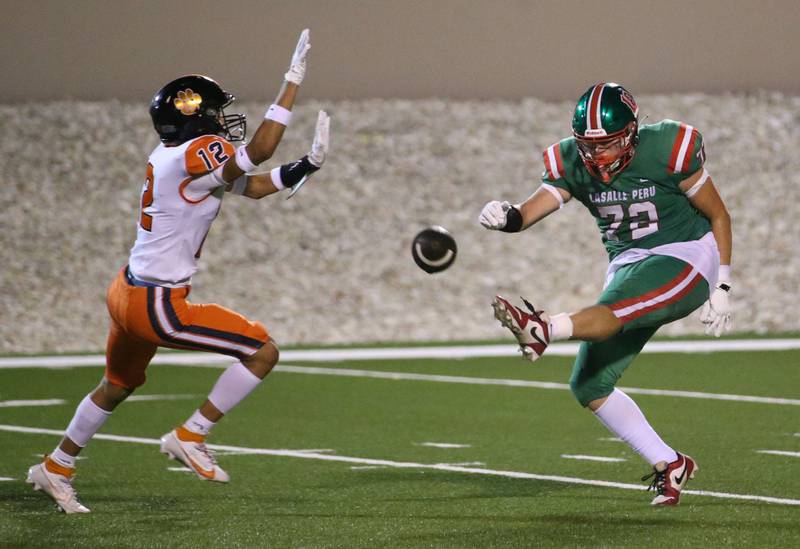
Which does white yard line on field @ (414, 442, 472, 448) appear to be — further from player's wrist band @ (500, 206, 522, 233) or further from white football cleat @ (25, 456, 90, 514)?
white football cleat @ (25, 456, 90, 514)

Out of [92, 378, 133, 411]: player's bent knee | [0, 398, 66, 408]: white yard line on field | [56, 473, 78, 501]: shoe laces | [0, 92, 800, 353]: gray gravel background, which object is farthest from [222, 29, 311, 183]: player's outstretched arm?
[0, 92, 800, 353]: gray gravel background

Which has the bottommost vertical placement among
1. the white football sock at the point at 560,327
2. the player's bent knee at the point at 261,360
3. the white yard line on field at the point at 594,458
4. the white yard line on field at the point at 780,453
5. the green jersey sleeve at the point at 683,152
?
the white yard line on field at the point at 594,458

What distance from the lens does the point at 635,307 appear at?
5.98 meters

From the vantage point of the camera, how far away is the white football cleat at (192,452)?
20.7 feet

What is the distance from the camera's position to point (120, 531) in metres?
5.75

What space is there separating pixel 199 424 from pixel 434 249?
1.29 m

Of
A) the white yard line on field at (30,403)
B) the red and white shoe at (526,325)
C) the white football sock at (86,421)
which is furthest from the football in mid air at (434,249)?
the white yard line on field at (30,403)

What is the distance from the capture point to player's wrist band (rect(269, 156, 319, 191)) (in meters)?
6.40

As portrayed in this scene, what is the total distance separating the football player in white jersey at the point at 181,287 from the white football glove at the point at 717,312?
1781 millimetres

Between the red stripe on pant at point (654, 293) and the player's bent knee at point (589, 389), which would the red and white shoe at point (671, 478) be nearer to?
the player's bent knee at point (589, 389)

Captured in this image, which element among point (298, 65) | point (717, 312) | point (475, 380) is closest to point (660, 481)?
point (717, 312)

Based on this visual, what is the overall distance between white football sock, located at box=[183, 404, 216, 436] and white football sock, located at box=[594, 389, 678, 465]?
5.66 ft

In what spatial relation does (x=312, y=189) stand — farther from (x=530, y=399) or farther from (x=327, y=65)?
(x=530, y=399)

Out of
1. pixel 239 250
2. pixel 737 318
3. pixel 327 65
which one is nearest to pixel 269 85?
pixel 327 65
